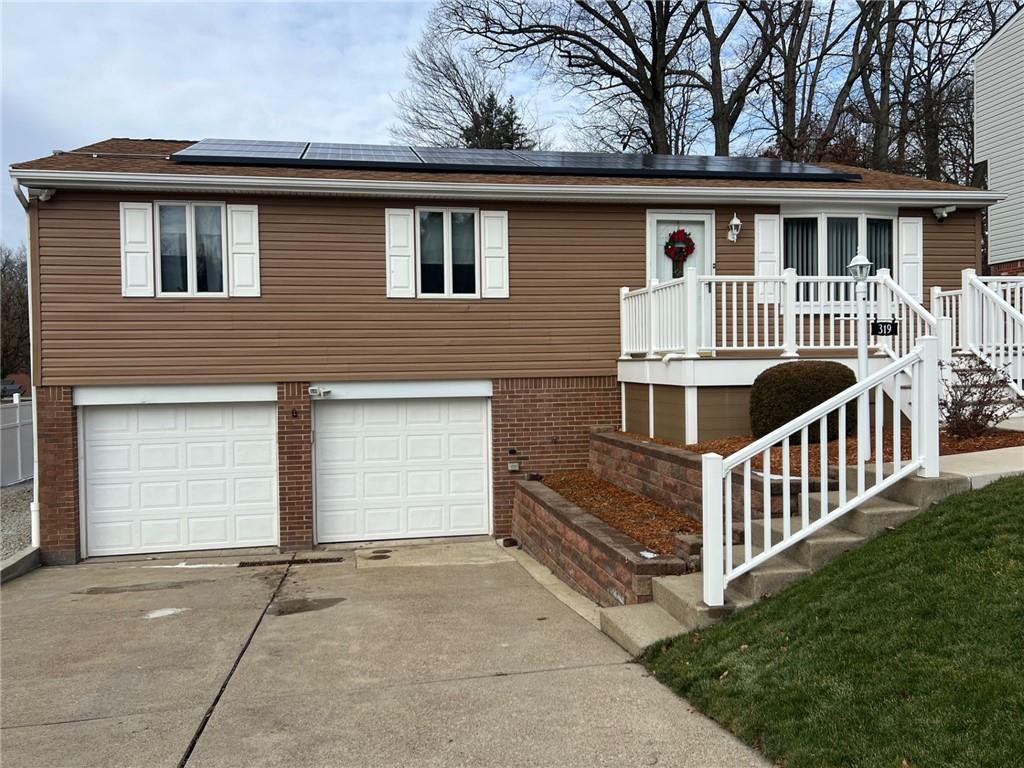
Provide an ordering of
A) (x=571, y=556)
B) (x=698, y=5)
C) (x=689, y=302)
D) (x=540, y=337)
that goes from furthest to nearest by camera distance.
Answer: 1. (x=698, y=5)
2. (x=540, y=337)
3. (x=689, y=302)
4. (x=571, y=556)

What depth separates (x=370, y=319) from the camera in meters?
10.1

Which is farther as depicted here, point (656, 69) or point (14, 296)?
point (14, 296)

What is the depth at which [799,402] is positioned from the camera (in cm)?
758

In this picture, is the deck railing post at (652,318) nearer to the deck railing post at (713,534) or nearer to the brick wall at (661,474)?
the brick wall at (661,474)

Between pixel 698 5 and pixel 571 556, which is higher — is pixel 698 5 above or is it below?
above

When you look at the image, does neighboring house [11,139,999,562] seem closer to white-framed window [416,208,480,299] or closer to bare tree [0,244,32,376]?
white-framed window [416,208,480,299]

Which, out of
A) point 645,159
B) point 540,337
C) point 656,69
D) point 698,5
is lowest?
point 540,337

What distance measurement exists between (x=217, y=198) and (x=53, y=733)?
A: 7208 mm

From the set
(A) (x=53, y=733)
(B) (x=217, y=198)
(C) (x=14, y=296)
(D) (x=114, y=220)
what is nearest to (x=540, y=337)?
(B) (x=217, y=198)

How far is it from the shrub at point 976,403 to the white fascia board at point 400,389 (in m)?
5.66

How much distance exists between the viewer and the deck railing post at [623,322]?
34.4 feet

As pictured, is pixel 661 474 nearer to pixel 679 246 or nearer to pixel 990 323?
pixel 990 323

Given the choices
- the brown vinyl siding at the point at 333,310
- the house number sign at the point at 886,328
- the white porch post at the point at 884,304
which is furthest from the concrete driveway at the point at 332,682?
the white porch post at the point at 884,304

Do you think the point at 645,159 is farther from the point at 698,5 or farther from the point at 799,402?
the point at 698,5
